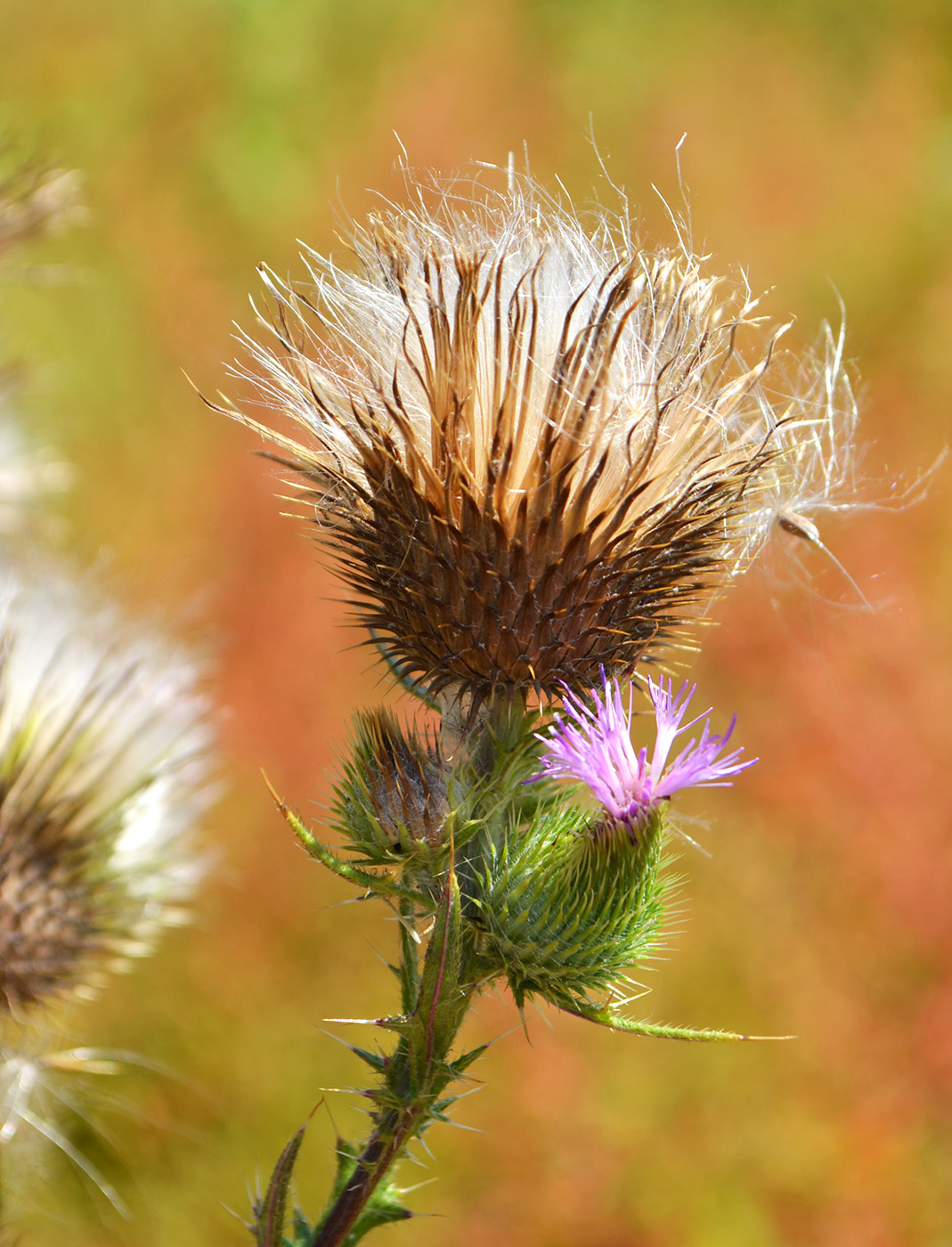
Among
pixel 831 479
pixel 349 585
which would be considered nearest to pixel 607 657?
pixel 349 585

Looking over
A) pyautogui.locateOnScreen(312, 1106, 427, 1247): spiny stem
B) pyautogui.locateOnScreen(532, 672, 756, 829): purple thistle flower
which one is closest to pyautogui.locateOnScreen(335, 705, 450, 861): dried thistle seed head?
pyautogui.locateOnScreen(532, 672, 756, 829): purple thistle flower

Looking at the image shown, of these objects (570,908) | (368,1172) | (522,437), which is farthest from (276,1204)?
(522,437)

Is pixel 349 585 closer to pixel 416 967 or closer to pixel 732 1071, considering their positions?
pixel 416 967

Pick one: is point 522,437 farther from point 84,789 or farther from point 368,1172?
point 84,789

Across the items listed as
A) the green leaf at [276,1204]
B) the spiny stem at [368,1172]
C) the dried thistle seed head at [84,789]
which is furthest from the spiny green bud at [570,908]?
the dried thistle seed head at [84,789]

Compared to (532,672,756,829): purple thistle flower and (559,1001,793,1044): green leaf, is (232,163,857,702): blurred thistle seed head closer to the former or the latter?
(532,672,756,829): purple thistle flower

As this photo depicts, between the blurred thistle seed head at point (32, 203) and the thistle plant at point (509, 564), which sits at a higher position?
the blurred thistle seed head at point (32, 203)

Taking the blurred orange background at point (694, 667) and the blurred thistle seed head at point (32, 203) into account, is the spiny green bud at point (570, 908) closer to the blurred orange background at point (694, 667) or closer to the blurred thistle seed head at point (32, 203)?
the blurred orange background at point (694, 667)
